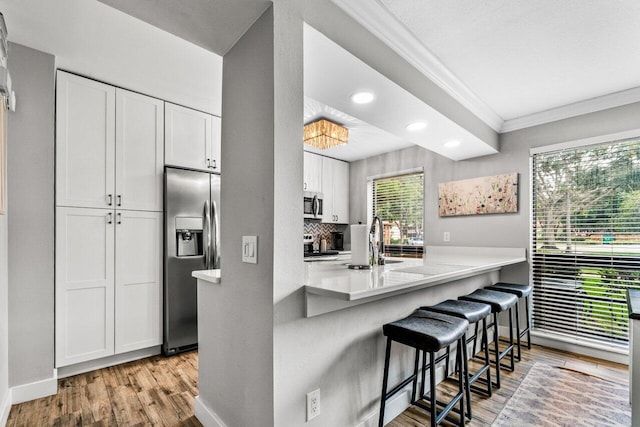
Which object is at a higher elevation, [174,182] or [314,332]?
[174,182]

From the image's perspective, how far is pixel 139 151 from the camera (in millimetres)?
2875

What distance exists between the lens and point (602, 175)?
9.62 ft

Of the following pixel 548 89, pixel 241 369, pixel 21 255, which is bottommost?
pixel 241 369

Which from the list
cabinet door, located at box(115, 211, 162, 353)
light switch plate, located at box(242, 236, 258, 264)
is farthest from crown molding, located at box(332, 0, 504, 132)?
cabinet door, located at box(115, 211, 162, 353)

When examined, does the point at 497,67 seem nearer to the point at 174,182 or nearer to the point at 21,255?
the point at 174,182

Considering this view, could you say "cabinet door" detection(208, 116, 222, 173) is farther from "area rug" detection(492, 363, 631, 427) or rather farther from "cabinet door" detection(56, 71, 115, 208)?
"area rug" detection(492, 363, 631, 427)

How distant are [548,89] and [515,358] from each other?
2355 mm

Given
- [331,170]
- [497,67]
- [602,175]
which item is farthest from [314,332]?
[331,170]

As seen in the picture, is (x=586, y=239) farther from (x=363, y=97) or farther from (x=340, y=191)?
(x=340, y=191)

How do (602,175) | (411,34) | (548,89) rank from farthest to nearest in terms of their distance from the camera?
(602,175)
(548,89)
(411,34)

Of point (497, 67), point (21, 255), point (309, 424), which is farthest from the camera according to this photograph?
point (497, 67)

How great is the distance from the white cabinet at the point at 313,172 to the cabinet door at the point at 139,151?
2087 mm

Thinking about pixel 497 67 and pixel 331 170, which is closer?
pixel 497 67

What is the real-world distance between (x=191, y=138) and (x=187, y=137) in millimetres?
39
